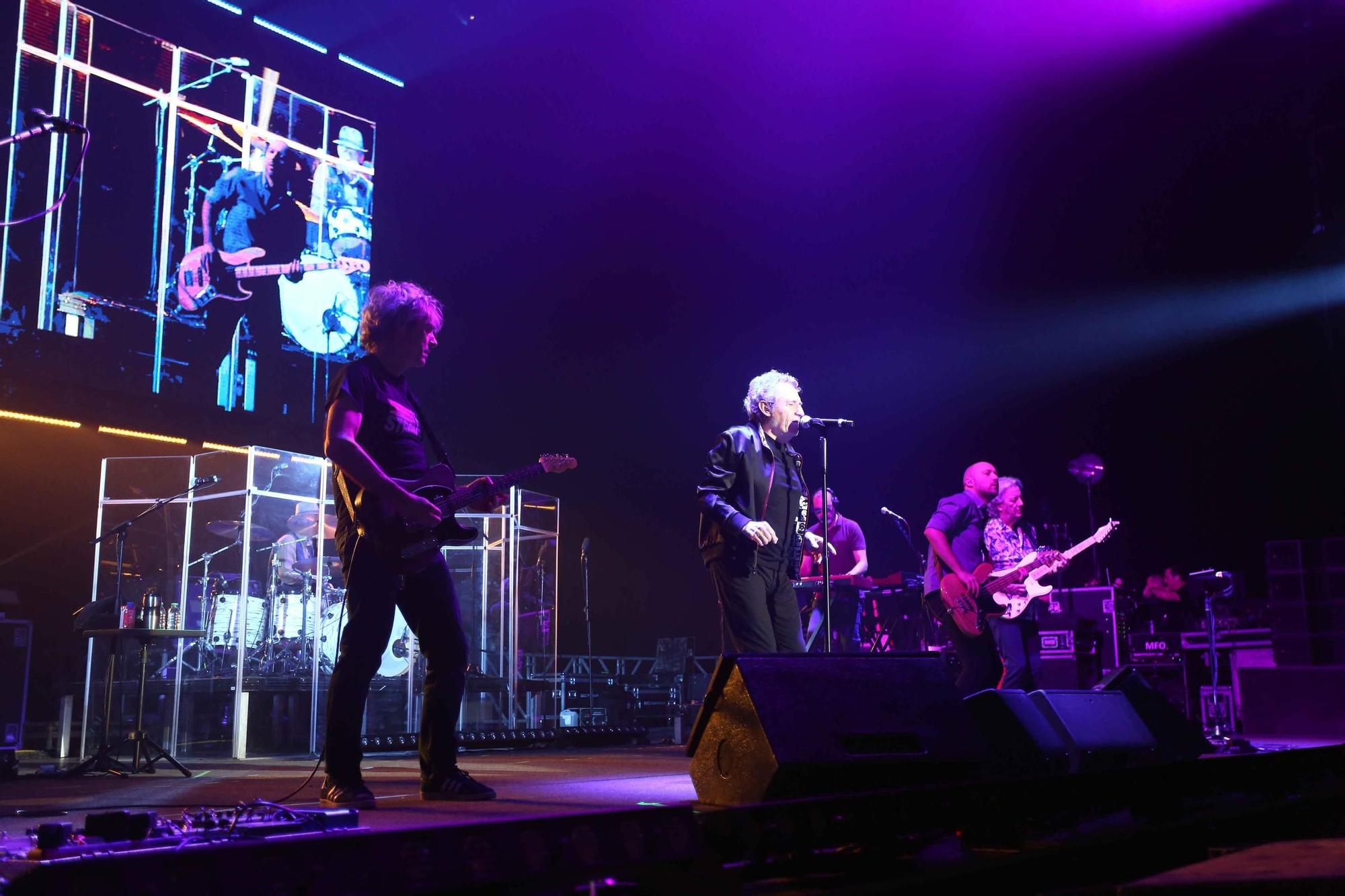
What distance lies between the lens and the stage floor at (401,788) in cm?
361

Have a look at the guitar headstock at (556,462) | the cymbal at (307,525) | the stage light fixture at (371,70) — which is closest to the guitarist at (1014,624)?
the guitar headstock at (556,462)

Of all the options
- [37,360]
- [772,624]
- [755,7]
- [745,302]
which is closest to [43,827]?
[772,624]

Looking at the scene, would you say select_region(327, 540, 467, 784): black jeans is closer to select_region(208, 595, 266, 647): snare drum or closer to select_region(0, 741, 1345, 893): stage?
select_region(0, 741, 1345, 893): stage

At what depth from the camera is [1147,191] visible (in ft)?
40.3

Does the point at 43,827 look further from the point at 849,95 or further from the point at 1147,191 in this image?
the point at 1147,191

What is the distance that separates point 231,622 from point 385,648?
5.71m

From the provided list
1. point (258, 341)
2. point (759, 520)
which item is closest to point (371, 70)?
point (258, 341)

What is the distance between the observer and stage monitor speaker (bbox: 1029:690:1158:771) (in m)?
4.53

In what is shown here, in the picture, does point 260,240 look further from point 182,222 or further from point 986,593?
point 986,593

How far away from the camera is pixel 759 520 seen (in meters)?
5.21

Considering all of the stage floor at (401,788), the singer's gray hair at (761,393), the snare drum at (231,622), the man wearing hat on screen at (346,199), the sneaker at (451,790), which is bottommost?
the stage floor at (401,788)

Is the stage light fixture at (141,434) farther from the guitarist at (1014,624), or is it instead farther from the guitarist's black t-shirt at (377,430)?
the guitarist's black t-shirt at (377,430)

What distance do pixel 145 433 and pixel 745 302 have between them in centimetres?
691

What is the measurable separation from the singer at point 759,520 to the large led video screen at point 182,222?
239 inches
